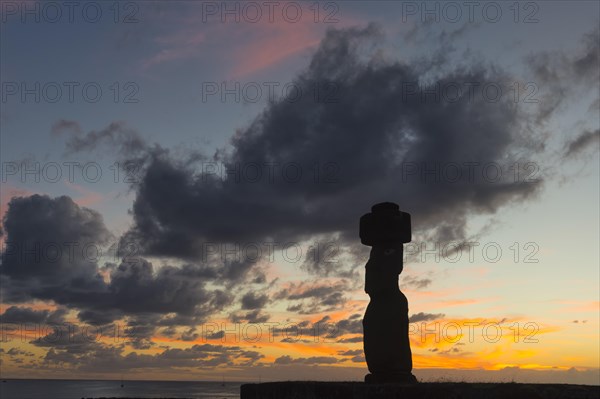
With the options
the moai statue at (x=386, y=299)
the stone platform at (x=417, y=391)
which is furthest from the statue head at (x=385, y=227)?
the stone platform at (x=417, y=391)

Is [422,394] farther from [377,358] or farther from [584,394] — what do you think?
[377,358]

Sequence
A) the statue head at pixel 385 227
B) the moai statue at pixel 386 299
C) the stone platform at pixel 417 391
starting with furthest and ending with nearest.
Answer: the statue head at pixel 385 227, the moai statue at pixel 386 299, the stone platform at pixel 417 391

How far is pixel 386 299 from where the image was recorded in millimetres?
18453

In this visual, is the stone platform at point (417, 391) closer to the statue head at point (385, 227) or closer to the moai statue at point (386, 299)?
the moai statue at point (386, 299)

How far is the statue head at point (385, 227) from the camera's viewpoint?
1861cm

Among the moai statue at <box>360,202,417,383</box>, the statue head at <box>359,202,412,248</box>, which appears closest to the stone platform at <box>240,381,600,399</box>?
the moai statue at <box>360,202,417,383</box>

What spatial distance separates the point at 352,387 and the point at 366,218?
215 inches

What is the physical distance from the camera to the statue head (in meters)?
18.6

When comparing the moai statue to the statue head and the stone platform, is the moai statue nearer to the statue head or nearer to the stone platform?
the statue head

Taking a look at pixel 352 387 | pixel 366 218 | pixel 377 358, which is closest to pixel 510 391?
pixel 352 387

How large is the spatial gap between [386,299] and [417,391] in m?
5.12

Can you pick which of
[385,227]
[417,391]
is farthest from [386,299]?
[417,391]

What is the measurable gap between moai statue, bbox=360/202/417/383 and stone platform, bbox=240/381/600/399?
2.81 meters

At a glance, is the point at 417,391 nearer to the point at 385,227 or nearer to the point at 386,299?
the point at 386,299
